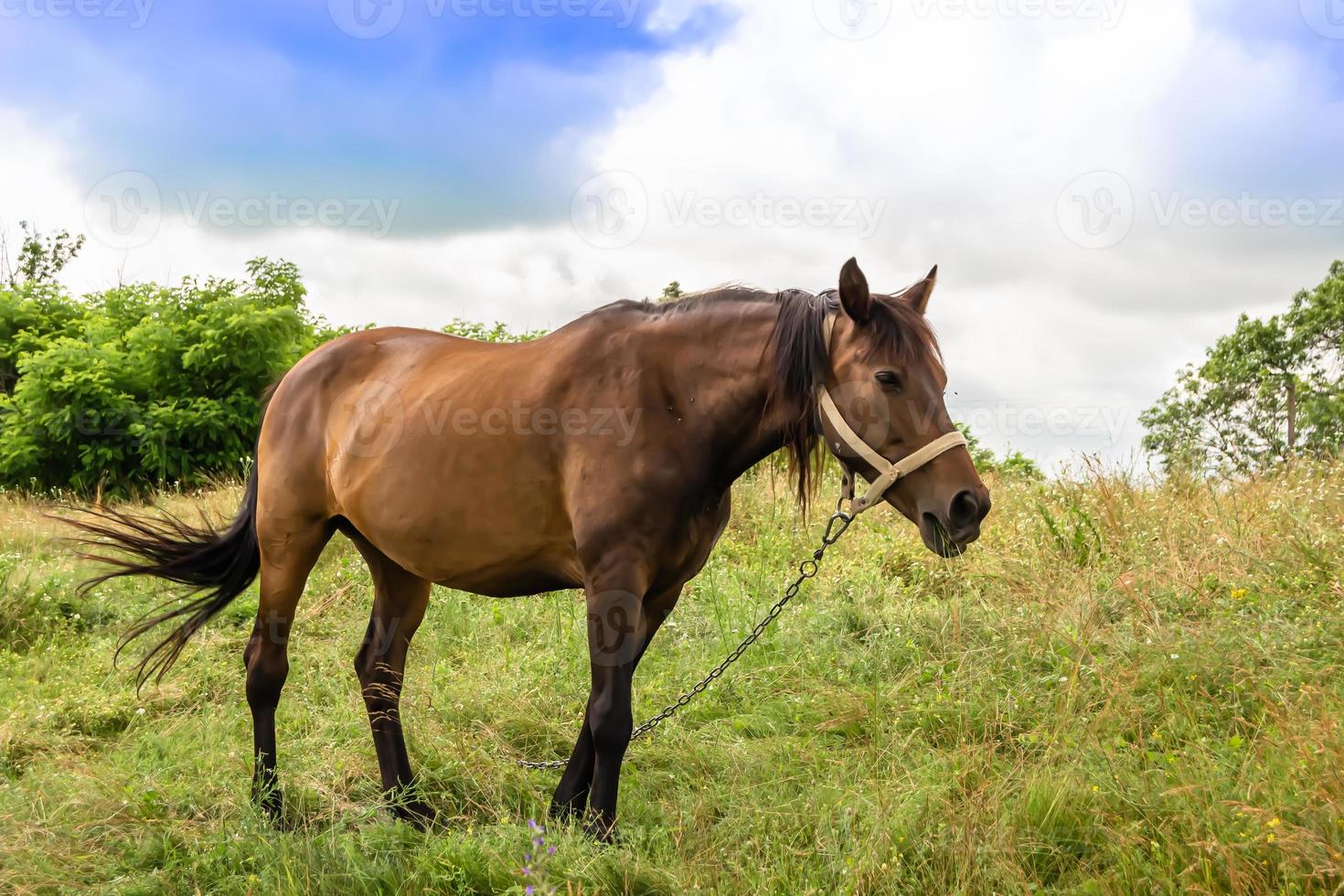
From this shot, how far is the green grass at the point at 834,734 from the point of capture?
117 inches

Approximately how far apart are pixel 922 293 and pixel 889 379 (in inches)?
21.8

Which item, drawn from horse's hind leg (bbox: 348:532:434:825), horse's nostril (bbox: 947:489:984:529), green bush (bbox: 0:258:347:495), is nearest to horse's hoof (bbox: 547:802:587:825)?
horse's hind leg (bbox: 348:532:434:825)

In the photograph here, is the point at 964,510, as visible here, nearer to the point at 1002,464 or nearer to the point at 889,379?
the point at 889,379

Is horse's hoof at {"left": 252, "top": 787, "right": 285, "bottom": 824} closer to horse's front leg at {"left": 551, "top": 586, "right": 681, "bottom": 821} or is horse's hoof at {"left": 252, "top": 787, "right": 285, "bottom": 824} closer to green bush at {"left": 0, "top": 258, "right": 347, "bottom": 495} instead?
horse's front leg at {"left": 551, "top": 586, "right": 681, "bottom": 821}

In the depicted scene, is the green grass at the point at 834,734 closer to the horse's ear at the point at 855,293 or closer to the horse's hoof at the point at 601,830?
the horse's hoof at the point at 601,830

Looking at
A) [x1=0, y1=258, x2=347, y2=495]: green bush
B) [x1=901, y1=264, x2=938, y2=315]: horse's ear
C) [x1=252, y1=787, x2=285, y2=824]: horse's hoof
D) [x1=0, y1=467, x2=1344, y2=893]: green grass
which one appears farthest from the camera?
[x1=0, y1=258, x2=347, y2=495]: green bush

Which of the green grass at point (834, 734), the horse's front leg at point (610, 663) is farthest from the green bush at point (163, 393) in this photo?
the horse's front leg at point (610, 663)

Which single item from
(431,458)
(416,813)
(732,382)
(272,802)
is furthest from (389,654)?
(732,382)

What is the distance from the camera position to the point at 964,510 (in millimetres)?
3029

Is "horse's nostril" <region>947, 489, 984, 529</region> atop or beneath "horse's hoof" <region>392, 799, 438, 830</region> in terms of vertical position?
atop

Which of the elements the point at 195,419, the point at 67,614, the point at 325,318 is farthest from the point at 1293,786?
the point at 325,318

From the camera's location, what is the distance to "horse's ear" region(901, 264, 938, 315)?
344 centimetres

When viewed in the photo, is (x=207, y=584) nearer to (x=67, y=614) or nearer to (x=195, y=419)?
(x=67, y=614)

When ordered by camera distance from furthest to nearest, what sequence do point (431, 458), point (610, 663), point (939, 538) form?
point (431, 458), point (610, 663), point (939, 538)
